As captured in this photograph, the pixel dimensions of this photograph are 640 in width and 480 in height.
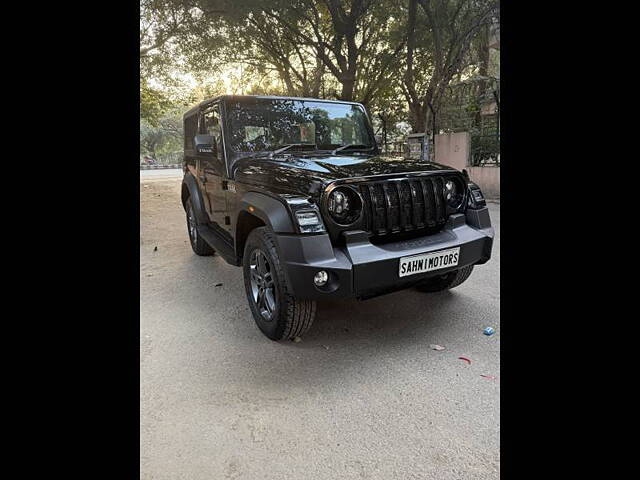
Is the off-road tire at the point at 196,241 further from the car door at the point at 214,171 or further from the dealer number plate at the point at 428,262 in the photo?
the dealer number plate at the point at 428,262

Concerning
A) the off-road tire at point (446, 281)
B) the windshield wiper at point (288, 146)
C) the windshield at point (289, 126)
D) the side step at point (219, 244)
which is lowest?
the off-road tire at point (446, 281)

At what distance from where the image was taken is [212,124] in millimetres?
4055

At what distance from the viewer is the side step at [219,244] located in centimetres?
357

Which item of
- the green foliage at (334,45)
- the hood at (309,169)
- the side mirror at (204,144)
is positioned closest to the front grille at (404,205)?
the hood at (309,169)

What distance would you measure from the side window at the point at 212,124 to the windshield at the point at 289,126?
0.16 m

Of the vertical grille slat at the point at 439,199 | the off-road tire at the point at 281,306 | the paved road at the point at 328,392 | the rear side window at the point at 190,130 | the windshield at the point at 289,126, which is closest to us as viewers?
the paved road at the point at 328,392

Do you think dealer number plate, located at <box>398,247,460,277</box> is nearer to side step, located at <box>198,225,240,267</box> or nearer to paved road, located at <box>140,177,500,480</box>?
paved road, located at <box>140,177,500,480</box>

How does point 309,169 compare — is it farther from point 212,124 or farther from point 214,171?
point 212,124

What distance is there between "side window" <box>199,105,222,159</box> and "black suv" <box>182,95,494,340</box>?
15 millimetres

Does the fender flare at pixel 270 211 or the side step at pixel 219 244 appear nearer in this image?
the fender flare at pixel 270 211

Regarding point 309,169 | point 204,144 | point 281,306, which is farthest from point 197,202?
point 281,306

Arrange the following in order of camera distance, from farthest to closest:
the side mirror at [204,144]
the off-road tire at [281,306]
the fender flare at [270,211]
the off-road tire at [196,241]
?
the off-road tire at [196,241]
the side mirror at [204,144]
the off-road tire at [281,306]
the fender flare at [270,211]
